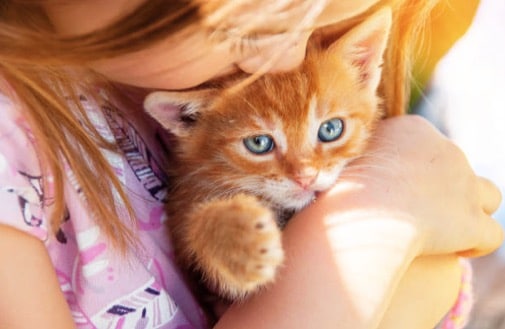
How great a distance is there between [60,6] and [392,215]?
1.90 feet

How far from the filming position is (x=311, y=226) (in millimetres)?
1038

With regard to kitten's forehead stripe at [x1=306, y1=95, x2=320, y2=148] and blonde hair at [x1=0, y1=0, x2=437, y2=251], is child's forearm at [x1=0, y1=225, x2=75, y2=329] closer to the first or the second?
blonde hair at [x1=0, y1=0, x2=437, y2=251]

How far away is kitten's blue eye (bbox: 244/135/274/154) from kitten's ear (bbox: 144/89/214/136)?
0.29 ft

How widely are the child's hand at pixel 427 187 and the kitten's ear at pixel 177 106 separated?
26 cm

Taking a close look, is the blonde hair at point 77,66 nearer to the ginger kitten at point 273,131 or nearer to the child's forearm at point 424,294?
the ginger kitten at point 273,131

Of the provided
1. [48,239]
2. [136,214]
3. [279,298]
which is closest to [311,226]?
[279,298]

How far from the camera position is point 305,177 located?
1041 mm

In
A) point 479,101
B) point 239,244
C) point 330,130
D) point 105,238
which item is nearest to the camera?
point 239,244

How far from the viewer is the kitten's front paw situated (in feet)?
2.72

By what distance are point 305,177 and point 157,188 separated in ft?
0.84

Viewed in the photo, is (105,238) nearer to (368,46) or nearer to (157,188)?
(157,188)

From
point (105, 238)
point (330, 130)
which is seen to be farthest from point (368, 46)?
point (105, 238)

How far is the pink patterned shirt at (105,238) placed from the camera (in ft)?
2.86

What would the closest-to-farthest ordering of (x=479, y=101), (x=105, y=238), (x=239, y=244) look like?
(x=239, y=244)
(x=105, y=238)
(x=479, y=101)
